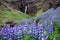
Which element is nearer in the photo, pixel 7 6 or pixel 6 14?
pixel 6 14

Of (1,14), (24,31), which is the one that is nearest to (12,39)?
(24,31)

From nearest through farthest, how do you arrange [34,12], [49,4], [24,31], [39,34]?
[39,34], [24,31], [49,4], [34,12]

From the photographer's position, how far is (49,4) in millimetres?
12078

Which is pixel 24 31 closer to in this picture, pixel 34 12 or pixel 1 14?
pixel 1 14

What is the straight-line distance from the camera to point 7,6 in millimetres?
12633

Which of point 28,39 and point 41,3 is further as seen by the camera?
point 41,3

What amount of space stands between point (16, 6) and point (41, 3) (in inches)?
78.9

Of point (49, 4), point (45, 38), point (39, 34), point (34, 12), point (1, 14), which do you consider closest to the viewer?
point (45, 38)

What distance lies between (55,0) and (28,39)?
7.30m

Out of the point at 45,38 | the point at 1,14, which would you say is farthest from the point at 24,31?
the point at 1,14

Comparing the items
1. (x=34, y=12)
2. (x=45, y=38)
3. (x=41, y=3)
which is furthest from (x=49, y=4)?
(x=45, y=38)

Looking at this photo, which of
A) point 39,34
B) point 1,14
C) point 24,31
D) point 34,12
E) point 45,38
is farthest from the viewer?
point 34,12

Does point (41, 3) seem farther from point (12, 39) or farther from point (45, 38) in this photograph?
point (45, 38)

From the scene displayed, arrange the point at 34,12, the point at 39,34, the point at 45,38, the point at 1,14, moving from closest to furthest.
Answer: the point at 45,38 < the point at 39,34 < the point at 1,14 < the point at 34,12
